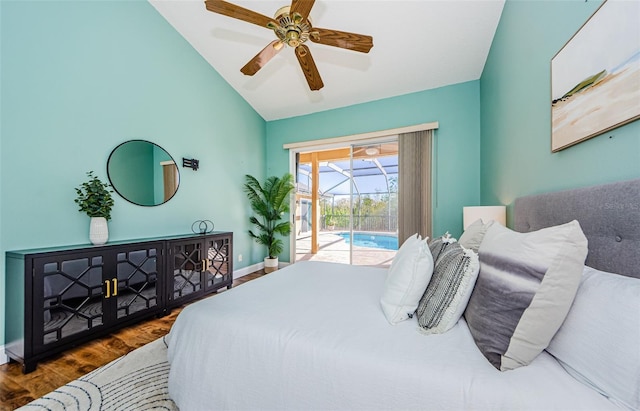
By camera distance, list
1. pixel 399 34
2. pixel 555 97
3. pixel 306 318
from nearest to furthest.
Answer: pixel 306 318, pixel 555 97, pixel 399 34

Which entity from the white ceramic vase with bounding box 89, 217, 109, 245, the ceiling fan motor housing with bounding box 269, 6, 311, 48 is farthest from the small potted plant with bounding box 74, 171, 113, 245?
the ceiling fan motor housing with bounding box 269, 6, 311, 48

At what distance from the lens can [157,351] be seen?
1859mm

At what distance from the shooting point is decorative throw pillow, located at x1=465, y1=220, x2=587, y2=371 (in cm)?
73

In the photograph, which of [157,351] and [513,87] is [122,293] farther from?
[513,87]

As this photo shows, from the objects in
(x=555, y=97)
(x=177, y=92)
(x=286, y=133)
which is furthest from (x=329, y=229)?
(x=555, y=97)

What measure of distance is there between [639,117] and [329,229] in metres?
5.82

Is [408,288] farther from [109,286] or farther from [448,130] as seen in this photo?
[448,130]

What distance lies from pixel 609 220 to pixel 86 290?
3.12 m

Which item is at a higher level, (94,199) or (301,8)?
(301,8)

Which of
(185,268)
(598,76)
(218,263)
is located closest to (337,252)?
(218,263)

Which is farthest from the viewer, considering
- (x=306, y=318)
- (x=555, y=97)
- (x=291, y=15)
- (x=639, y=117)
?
(x=291, y=15)

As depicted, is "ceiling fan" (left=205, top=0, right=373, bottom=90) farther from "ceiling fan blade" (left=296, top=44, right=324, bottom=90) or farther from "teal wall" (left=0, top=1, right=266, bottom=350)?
"teal wall" (left=0, top=1, right=266, bottom=350)

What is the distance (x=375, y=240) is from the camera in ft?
14.4

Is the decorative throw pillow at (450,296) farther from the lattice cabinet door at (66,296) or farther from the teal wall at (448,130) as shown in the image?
the teal wall at (448,130)
